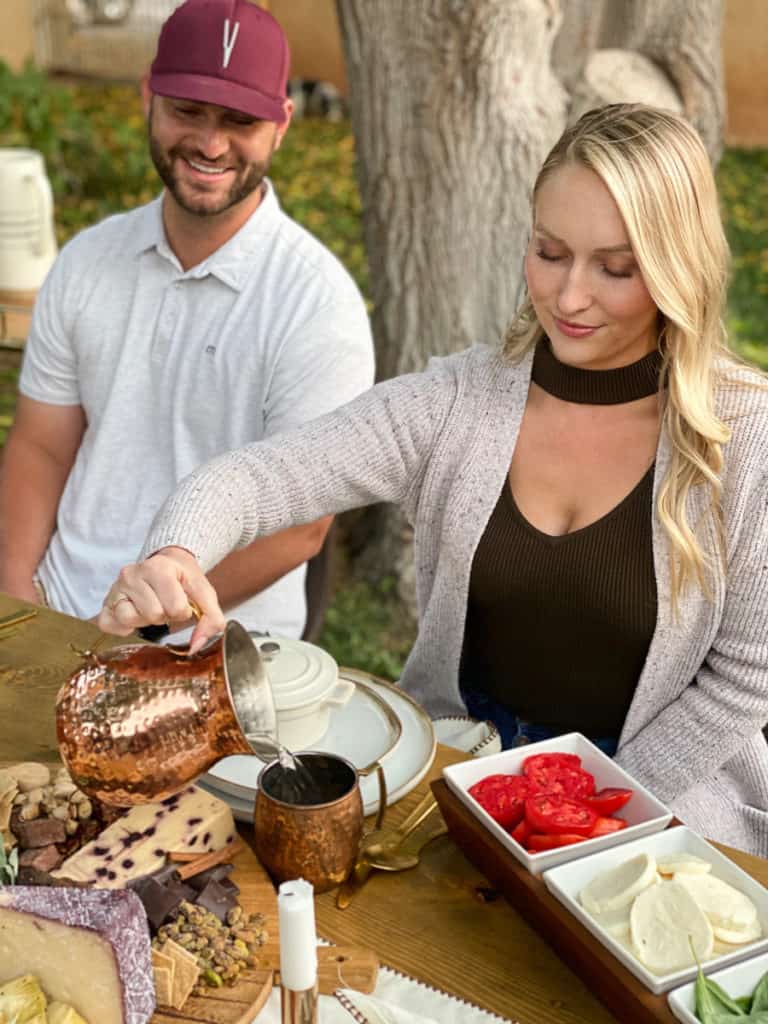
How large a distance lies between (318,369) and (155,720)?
135 cm

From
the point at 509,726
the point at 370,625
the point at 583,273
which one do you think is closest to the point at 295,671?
the point at 509,726

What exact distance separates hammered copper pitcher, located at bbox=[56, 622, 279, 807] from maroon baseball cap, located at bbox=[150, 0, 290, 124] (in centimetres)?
153

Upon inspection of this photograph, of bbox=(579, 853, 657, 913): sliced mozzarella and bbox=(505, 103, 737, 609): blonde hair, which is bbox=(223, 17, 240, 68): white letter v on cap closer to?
bbox=(505, 103, 737, 609): blonde hair

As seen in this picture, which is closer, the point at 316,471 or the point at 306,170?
the point at 316,471

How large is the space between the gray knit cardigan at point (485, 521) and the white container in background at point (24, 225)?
7.30ft

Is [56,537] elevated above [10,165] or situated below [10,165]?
below

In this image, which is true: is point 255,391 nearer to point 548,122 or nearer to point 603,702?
point 603,702

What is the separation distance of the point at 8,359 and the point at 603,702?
452 centimetres

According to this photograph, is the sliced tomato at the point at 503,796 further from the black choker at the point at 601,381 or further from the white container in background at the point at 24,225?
the white container in background at the point at 24,225

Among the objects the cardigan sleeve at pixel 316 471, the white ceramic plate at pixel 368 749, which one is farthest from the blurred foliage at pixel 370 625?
the white ceramic plate at pixel 368 749

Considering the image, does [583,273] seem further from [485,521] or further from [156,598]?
[156,598]

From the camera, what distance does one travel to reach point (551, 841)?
1.43 metres

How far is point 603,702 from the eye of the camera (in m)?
2.09

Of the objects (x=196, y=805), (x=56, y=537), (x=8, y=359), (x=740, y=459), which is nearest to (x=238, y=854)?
(x=196, y=805)
